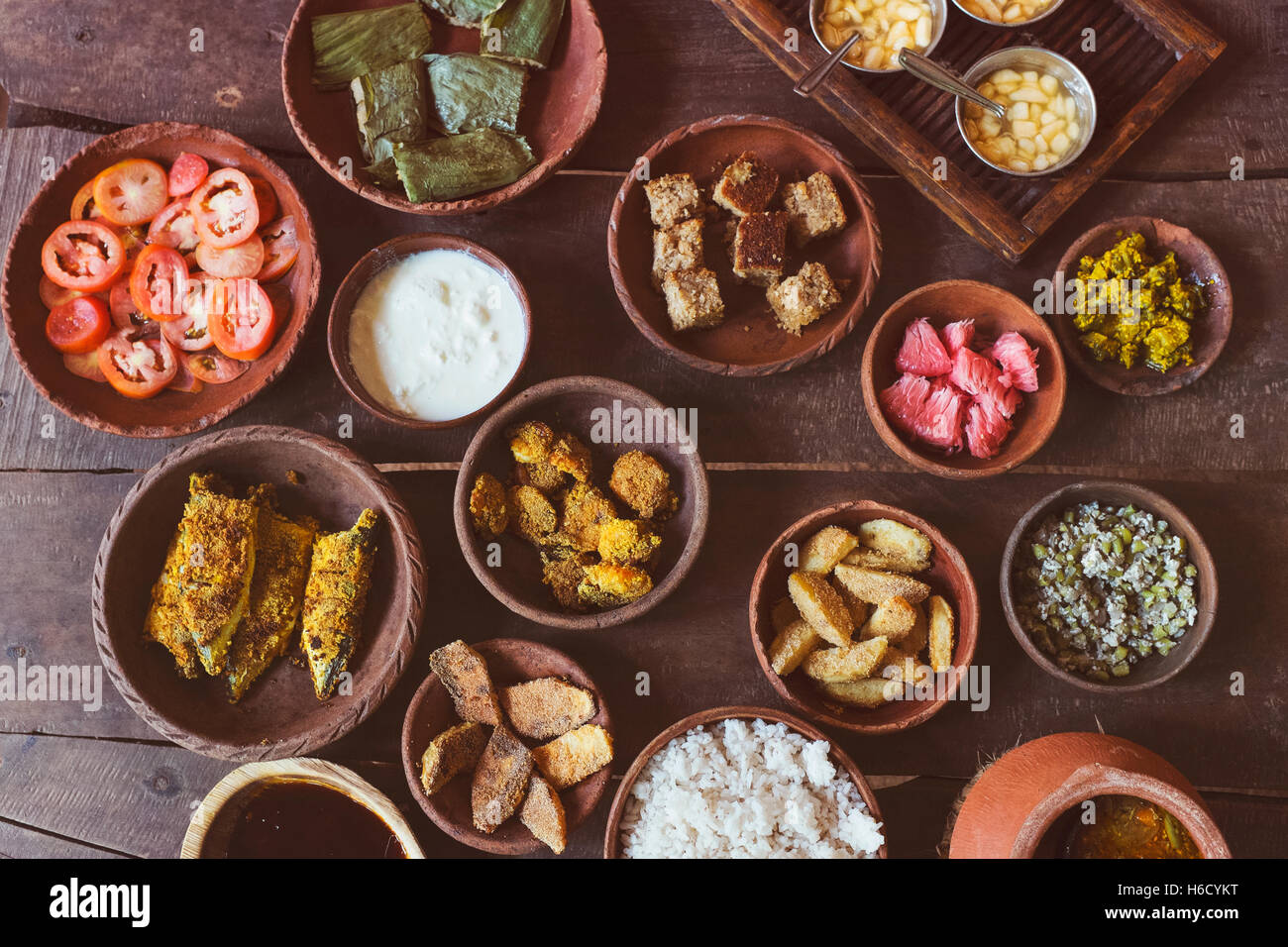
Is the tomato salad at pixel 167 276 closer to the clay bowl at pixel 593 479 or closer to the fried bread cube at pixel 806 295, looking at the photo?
the clay bowl at pixel 593 479

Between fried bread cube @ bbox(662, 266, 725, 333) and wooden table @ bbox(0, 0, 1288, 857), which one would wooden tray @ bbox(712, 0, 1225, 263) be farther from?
fried bread cube @ bbox(662, 266, 725, 333)

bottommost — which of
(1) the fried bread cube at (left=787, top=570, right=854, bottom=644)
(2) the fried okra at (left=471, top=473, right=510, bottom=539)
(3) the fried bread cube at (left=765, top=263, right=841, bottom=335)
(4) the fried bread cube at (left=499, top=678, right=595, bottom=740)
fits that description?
(4) the fried bread cube at (left=499, top=678, right=595, bottom=740)

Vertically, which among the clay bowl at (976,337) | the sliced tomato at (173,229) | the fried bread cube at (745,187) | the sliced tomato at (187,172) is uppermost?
the sliced tomato at (187,172)

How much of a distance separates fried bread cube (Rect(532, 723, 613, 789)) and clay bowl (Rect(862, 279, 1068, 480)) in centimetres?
106

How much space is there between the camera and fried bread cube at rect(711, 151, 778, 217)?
233 centimetres

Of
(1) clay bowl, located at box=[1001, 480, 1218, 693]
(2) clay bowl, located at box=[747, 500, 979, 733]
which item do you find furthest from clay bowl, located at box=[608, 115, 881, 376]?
(1) clay bowl, located at box=[1001, 480, 1218, 693]

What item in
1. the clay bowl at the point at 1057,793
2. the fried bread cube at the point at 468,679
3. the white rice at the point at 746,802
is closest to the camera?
the clay bowl at the point at 1057,793

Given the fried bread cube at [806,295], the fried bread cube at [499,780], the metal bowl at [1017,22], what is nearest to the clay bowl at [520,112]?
the fried bread cube at [806,295]

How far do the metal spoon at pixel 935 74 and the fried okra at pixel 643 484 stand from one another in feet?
4.00

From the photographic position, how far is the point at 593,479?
7.78ft

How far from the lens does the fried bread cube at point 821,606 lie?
7.19 feet

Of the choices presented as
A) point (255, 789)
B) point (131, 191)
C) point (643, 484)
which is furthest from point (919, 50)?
point (255, 789)

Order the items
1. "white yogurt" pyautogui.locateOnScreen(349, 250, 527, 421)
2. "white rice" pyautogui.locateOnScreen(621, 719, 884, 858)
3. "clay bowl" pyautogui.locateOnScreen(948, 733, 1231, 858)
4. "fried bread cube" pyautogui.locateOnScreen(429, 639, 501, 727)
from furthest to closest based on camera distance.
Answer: "white yogurt" pyautogui.locateOnScreen(349, 250, 527, 421) < "fried bread cube" pyautogui.locateOnScreen(429, 639, 501, 727) < "white rice" pyautogui.locateOnScreen(621, 719, 884, 858) < "clay bowl" pyautogui.locateOnScreen(948, 733, 1231, 858)

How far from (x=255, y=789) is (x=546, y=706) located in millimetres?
783
